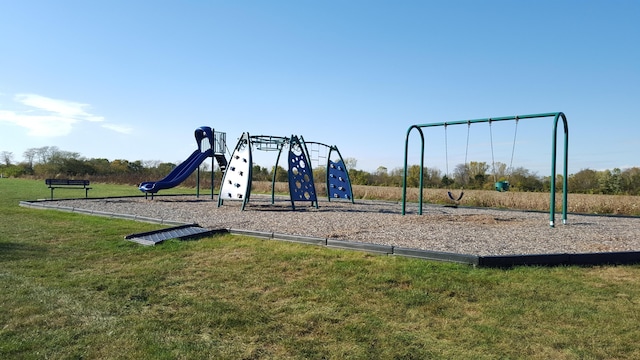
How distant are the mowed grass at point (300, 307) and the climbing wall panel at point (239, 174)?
7714 millimetres

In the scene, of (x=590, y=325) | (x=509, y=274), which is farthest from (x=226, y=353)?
(x=509, y=274)

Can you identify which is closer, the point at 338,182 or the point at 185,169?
the point at 185,169

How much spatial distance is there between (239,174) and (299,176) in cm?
212

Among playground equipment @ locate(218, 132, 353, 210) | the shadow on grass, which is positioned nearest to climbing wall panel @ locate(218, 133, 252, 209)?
playground equipment @ locate(218, 132, 353, 210)

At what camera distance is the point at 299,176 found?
1497 cm

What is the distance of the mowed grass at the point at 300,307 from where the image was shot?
10.2 ft

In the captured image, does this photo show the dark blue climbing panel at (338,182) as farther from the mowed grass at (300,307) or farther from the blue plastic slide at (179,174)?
the mowed grass at (300,307)

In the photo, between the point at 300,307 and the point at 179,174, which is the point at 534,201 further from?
the point at 300,307

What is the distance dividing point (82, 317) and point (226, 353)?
154 centimetres

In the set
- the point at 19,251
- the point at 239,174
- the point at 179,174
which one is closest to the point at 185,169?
the point at 179,174

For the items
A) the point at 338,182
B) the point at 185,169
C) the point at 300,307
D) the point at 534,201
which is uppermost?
the point at 185,169

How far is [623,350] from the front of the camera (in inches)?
124

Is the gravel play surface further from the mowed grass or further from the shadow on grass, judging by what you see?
the shadow on grass

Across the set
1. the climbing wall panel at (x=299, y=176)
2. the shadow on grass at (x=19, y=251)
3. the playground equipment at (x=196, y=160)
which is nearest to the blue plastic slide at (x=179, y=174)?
the playground equipment at (x=196, y=160)
